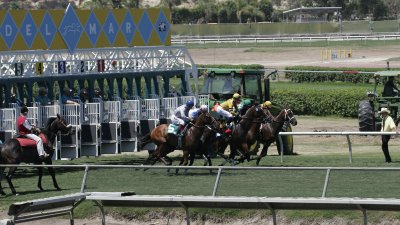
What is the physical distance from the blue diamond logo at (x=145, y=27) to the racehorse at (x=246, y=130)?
441 cm

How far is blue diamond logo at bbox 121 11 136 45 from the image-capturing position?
28156 millimetres

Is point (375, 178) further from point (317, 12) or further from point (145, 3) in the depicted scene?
point (145, 3)

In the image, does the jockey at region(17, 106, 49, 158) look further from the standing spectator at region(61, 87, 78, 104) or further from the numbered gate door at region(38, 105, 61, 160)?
the standing spectator at region(61, 87, 78, 104)

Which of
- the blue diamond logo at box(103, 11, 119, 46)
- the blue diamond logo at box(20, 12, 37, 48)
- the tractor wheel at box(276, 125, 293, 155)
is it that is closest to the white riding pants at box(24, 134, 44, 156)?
the blue diamond logo at box(20, 12, 37, 48)

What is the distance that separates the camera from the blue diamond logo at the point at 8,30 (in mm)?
25500

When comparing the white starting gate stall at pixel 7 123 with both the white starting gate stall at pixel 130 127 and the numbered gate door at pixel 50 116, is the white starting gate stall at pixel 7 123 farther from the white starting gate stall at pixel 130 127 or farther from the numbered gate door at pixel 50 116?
the white starting gate stall at pixel 130 127

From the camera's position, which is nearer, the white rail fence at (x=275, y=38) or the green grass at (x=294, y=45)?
the green grass at (x=294, y=45)

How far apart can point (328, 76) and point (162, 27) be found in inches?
898

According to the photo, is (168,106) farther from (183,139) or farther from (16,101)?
(183,139)

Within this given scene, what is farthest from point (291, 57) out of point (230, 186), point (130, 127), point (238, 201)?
point (238, 201)

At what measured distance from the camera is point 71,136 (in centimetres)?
2589

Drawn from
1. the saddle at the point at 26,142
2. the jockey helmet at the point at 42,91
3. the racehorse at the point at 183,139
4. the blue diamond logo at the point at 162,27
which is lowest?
the racehorse at the point at 183,139

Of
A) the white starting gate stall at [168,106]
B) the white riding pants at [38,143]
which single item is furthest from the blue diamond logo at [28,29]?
the white riding pants at [38,143]

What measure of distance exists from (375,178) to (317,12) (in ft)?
280
